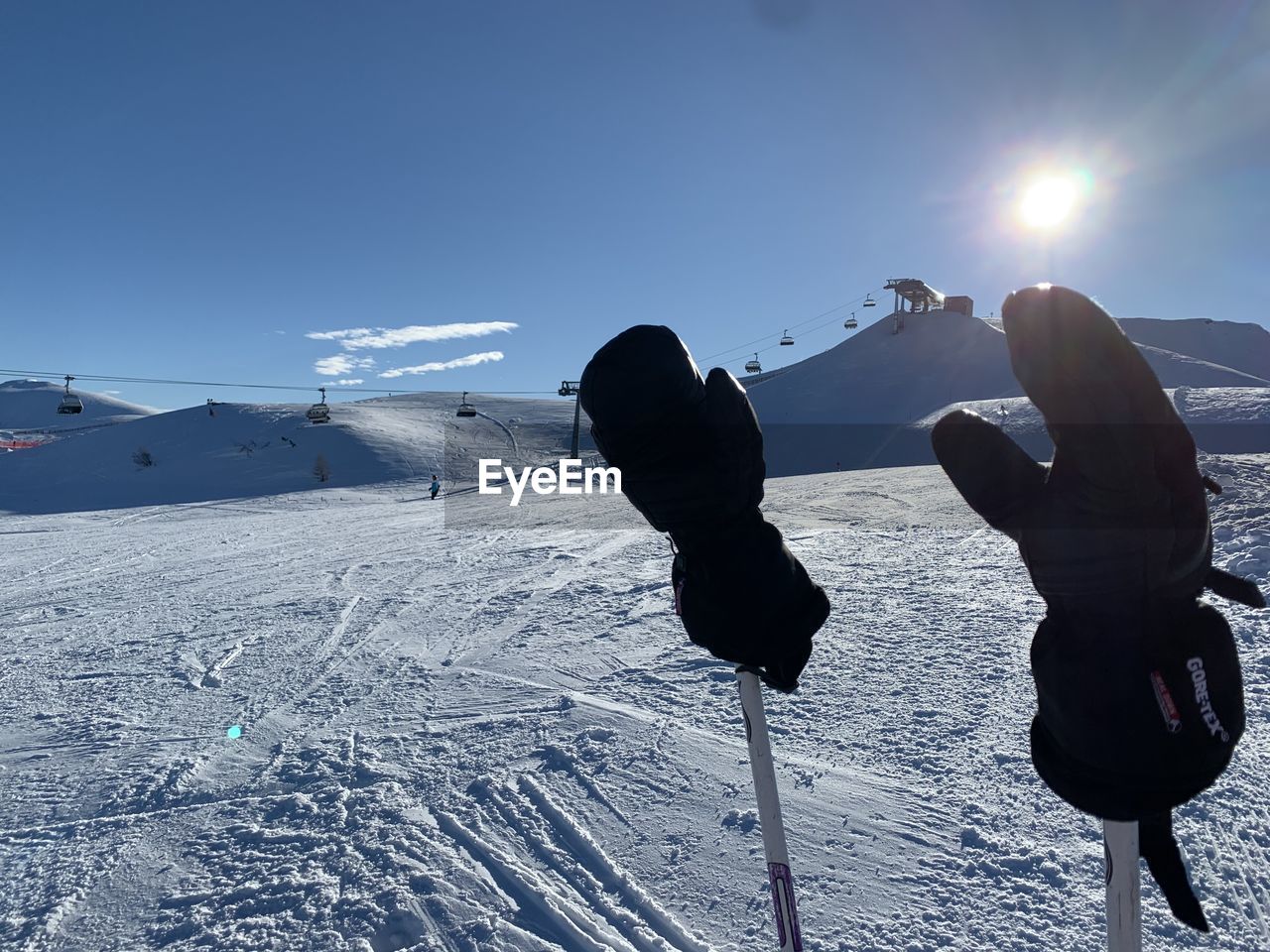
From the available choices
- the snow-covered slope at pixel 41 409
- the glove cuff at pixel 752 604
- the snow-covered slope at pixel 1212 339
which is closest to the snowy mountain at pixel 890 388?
the glove cuff at pixel 752 604

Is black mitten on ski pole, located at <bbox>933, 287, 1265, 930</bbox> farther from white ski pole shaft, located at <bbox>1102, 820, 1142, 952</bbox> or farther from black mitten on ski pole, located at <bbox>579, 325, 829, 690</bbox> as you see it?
black mitten on ski pole, located at <bbox>579, 325, 829, 690</bbox>

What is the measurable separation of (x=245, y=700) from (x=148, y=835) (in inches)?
67.3

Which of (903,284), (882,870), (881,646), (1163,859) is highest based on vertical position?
(903,284)

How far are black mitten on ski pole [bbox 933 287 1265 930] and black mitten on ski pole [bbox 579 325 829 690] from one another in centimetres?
50

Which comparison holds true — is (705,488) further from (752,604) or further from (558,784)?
(558,784)

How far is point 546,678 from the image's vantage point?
5.00 metres

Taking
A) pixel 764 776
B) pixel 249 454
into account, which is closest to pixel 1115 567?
pixel 764 776

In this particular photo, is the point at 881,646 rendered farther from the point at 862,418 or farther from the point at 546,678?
the point at 862,418

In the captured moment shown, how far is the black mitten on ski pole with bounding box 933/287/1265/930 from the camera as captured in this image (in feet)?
3.26

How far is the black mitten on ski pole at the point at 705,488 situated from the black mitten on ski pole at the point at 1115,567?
19.5 inches

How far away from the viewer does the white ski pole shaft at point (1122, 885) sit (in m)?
1.10

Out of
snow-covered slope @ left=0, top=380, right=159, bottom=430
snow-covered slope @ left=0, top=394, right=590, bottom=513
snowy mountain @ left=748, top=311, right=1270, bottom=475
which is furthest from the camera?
snow-covered slope @ left=0, top=380, right=159, bottom=430

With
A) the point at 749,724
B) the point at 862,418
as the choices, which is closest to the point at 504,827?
the point at 749,724

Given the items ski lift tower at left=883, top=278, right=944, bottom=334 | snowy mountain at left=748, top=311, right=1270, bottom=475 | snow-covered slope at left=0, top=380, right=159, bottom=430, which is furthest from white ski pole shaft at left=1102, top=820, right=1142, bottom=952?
snow-covered slope at left=0, top=380, right=159, bottom=430
